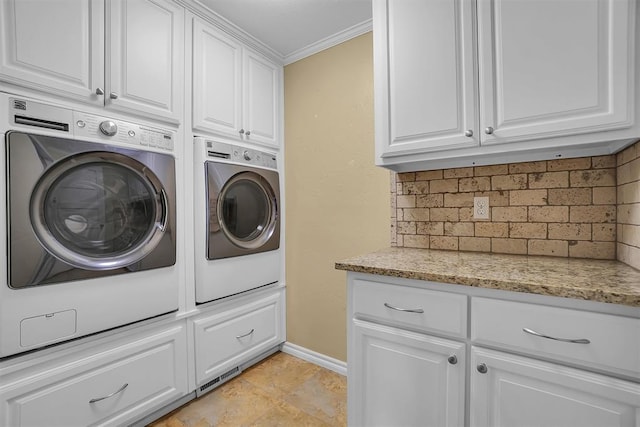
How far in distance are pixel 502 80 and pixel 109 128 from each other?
1749 millimetres

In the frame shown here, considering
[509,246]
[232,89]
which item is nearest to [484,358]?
[509,246]

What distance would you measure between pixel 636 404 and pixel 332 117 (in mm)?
1978

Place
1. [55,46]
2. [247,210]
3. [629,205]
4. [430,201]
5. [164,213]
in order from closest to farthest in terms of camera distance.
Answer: [629,205]
[55,46]
[164,213]
[430,201]
[247,210]

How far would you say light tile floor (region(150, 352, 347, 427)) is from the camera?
163 cm

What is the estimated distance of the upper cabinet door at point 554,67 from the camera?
1018 mm

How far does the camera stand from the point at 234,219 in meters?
2.00

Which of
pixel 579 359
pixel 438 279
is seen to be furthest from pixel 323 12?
pixel 579 359

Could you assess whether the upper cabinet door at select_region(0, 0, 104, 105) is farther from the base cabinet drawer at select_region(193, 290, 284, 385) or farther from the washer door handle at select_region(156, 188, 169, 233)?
the base cabinet drawer at select_region(193, 290, 284, 385)

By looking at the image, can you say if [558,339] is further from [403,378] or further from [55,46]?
[55,46]

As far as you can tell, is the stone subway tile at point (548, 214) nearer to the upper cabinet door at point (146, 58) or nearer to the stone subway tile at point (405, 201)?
the stone subway tile at point (405, 201)

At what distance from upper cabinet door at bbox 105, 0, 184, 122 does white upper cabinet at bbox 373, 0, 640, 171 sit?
1.11 meters

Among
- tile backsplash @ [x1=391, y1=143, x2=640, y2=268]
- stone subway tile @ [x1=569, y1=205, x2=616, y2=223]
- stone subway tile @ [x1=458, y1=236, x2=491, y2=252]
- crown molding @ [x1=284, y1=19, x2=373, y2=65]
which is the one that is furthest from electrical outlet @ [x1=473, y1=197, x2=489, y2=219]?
crown molding @ [x1=284, y1=19, x2=373, y2=65]

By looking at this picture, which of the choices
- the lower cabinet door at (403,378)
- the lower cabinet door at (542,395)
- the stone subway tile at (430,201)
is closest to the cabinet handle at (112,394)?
the lower cabinet door at (403,378)

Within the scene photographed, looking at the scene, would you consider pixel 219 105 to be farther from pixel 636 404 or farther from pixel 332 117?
pixel 636 404
